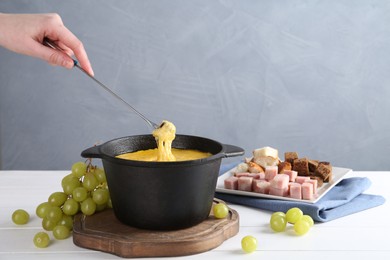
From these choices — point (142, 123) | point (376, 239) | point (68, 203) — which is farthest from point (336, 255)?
point (142, 123)

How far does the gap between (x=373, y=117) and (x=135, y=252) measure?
2931 millimetres

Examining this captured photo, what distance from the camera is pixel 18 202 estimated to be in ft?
5.68

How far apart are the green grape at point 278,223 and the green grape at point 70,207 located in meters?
0.52

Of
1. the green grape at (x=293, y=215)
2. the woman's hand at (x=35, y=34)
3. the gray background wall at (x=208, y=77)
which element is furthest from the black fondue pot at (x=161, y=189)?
the gray background wall at (x=208, y=77)

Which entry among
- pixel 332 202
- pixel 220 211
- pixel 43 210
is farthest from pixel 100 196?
pixel 332 202

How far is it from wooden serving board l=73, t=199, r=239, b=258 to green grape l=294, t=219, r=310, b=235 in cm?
15

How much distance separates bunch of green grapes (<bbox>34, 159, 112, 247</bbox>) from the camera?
4.90 ft

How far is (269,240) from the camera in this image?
143cm

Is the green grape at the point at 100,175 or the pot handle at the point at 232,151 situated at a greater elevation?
the pot handle at the point at 232,151

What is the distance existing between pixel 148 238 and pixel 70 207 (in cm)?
28

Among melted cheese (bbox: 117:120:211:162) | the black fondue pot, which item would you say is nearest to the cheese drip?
melted cheese (bbox: 117:120:211:162)

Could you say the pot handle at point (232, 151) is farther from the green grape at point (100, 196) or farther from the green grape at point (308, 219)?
the green grape at point (100, 196)

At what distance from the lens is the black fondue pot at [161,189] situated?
4.39 feet

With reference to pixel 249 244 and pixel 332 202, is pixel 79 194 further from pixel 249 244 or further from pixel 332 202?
pixel 332 202
